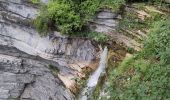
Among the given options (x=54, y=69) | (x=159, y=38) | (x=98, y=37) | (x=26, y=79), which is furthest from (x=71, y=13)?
(x=26, y=79)

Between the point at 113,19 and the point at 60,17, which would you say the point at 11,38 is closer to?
the point at 60,17

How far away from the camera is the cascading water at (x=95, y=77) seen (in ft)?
30.4

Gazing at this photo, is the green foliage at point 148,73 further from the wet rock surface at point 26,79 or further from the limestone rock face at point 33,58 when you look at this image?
the wet rock surface at point 26,79

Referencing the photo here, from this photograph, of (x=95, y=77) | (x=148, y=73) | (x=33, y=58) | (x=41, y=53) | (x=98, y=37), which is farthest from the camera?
(x=33, y=58)

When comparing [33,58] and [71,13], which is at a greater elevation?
[71,13]

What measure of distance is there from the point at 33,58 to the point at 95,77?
8.22ft

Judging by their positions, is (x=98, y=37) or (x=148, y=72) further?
(x=98, y=37)

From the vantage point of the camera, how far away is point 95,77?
9477mm

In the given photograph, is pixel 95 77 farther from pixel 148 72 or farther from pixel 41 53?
pixel 41 53

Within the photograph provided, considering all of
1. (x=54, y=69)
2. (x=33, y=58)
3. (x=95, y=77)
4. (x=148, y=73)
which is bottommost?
(x=54, y=69)

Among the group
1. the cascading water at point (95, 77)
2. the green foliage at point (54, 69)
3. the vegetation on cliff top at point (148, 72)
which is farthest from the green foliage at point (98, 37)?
the green foliage at point (54, 69)

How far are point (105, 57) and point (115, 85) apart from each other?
1.34 m

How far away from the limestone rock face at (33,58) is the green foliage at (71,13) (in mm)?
390

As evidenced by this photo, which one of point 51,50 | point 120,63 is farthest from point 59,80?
point 120,63
